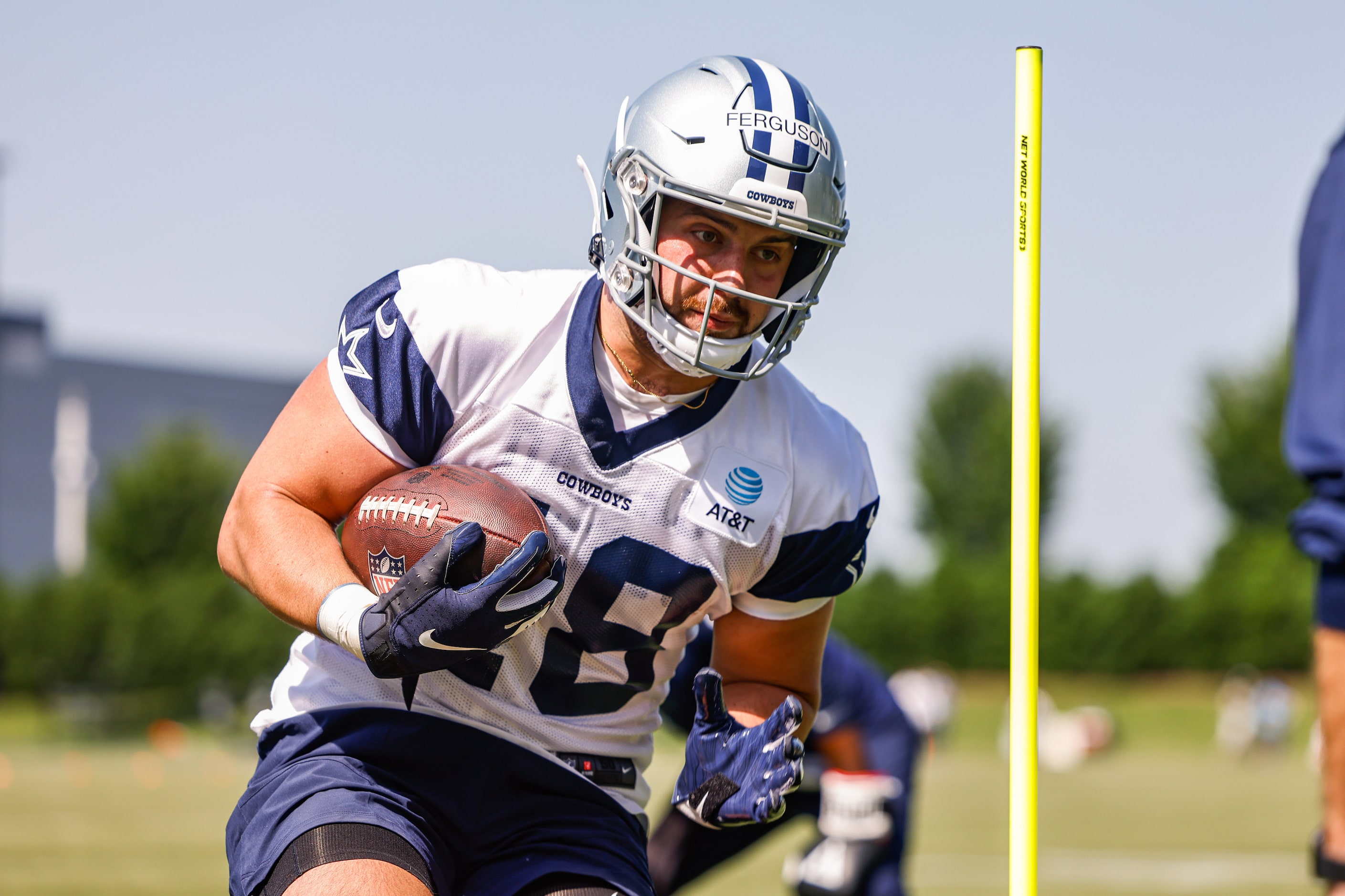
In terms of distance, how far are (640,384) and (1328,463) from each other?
1508 mm

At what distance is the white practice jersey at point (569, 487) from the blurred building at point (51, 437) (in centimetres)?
4427

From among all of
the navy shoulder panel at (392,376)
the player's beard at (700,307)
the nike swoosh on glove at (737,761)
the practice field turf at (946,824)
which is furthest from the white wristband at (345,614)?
the practice field turf at (946,824)

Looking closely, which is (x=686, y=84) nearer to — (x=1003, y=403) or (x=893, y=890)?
(x=893, y=890)

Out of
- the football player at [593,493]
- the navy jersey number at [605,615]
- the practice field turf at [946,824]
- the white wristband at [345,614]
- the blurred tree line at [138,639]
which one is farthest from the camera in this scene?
the blurred tree line at [138,639]

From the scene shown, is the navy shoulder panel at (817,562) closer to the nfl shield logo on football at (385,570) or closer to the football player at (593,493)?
the football player at (593,493)

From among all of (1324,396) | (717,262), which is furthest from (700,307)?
(1324,396)

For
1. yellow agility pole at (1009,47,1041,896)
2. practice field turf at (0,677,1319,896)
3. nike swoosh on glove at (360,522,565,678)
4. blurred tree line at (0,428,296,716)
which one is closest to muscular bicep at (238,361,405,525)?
nike swoosh on glove at (360,522,565,678)

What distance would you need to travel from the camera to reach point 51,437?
47.7m

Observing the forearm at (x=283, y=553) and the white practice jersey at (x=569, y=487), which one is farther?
the white practice jersey at (x=569, y=487)

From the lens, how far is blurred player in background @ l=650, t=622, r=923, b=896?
24.0ft

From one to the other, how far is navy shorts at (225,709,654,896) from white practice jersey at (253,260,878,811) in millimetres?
47

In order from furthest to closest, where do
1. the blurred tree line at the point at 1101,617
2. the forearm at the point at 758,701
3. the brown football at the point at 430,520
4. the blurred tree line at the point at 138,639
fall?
the blurred tree line at the point at 1101,617, the blurred tree line at the point at 138,639, the forearm at the point at 758,701, the brown football at the point at 430,520

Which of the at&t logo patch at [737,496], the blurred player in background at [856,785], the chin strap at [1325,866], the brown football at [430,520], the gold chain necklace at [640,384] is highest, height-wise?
the gold chain necklace at [640,384]

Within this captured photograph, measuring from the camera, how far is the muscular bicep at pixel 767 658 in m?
3.53
